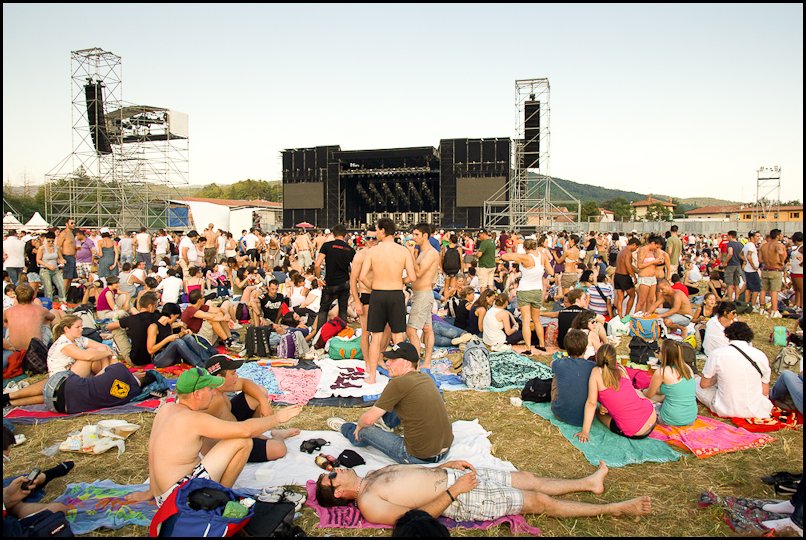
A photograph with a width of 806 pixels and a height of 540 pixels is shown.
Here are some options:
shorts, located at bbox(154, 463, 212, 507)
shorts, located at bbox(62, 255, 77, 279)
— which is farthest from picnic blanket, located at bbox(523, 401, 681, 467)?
shorts, located at bbox(62, 255, 77, 279)

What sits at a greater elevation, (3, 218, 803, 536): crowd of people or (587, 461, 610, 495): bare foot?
(3, 218, 803, 536): crowd of people

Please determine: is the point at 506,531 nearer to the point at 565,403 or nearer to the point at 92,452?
the point at 565,403

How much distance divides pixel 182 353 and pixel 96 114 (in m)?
24.4

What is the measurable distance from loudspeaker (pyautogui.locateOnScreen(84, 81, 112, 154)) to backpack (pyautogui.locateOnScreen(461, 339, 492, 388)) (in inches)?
1040

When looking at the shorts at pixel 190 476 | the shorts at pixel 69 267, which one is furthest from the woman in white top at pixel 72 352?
the shorts at pixel 69 267

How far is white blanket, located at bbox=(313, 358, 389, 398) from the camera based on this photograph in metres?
5.37

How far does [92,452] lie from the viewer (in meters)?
4.00

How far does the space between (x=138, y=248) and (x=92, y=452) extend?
9.69 meters

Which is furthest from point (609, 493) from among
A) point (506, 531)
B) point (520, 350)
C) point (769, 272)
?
point (769, 272)

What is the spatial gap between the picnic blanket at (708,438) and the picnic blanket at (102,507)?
361 centimetres

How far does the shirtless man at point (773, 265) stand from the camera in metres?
8.62

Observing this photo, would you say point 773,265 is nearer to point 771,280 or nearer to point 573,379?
point 771,280

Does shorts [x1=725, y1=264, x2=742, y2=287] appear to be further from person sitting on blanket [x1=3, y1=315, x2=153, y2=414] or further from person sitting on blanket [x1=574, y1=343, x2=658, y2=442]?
person sitting on blanket [x1=3, y1=315, x2=153, y2=414]

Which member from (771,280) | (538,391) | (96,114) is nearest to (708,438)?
(538,391)
